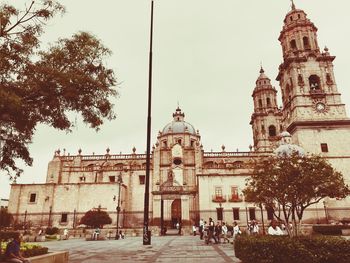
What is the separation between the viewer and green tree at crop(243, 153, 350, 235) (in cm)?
1447

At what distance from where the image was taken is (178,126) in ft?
184

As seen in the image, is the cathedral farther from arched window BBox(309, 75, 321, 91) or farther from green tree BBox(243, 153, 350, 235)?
green tree BBox(243, 153, 350, 235)

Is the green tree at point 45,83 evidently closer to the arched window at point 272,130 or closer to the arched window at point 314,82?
the arched window at point 314,82

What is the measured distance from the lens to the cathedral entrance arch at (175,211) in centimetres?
4272

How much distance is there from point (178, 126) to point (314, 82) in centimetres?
2434

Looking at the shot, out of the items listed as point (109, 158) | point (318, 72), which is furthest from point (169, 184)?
point (318, 72)

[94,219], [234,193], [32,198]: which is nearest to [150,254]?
[94,219]

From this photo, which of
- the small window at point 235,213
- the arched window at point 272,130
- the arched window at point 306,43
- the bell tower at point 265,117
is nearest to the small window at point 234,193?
the small window at point 235,213

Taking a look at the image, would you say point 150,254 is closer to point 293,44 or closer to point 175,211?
point 175,211

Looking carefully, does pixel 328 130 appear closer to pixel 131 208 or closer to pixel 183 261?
pixel 131 208

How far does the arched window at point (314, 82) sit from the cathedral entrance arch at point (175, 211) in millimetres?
25770

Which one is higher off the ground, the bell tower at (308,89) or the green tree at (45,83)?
the bell tower at (308,89)

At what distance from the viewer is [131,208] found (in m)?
47.1

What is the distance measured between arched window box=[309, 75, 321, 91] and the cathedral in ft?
0.51
